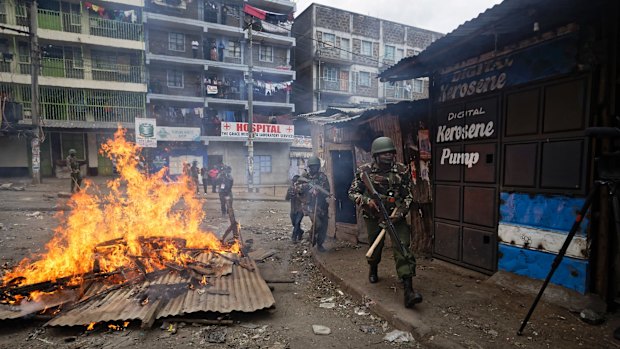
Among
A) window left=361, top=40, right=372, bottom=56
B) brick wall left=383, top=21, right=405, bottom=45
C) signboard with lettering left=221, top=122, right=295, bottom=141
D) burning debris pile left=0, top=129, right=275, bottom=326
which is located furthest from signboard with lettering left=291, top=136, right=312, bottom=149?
burning debris pile left=0, top=129, right=275, bottom=326

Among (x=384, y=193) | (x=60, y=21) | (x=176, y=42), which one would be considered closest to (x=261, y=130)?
(x=176, y=42)

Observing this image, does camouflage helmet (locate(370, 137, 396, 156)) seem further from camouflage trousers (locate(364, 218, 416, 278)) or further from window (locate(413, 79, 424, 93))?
window (locate(413, 79, 424, 93))

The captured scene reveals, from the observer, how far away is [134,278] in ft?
15.7

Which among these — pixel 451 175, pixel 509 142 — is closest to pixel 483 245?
pixel 451 175

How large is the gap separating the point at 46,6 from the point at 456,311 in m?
29.0

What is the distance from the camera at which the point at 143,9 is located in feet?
77.8

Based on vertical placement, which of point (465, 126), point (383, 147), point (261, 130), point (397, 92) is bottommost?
point (383, 147)

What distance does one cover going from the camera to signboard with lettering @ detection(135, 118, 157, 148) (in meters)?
21.8

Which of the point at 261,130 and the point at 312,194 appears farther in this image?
the point at 261,130

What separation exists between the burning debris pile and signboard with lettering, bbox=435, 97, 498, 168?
3.61 m

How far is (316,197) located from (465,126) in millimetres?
3326

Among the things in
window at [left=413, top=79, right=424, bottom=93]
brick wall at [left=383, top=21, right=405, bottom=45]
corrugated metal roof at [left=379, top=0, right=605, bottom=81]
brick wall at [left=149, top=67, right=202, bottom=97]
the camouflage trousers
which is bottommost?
the camouflage trousers

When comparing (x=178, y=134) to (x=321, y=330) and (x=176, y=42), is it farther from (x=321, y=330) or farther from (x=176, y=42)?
(x=321, y=330)

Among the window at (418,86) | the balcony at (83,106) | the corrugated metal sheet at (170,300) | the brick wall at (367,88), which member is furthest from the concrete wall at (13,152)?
the window at (418,86)
